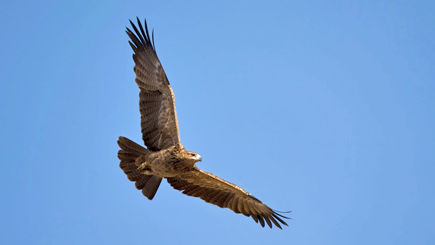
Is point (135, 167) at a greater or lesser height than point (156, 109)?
lesser

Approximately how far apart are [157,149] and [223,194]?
68.7 inches

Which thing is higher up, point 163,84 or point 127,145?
point 163,84

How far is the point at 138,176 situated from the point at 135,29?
304 centimetres

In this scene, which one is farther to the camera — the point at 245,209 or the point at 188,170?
the point at 245,209

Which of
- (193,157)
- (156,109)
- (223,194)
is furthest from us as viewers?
(223,194)

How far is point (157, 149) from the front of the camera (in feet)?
37.1

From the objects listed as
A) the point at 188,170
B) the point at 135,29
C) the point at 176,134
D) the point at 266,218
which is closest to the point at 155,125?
the point at 176,134

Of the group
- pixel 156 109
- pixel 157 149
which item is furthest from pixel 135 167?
pixel 156 109

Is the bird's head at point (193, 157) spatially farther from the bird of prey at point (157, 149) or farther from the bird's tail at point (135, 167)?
the bird's tail at point (135, 167)

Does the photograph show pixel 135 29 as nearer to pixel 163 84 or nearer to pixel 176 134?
pixel 163 84

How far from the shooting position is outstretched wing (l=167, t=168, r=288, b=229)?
37.7ft

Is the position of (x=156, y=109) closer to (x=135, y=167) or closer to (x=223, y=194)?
(x=135, y=167)

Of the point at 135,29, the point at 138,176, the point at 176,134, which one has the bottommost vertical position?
the point at 138,176

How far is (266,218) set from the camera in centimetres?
1216
